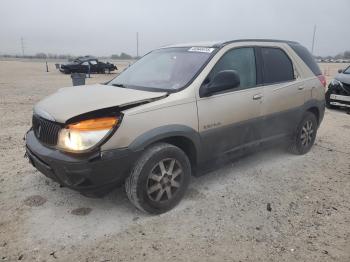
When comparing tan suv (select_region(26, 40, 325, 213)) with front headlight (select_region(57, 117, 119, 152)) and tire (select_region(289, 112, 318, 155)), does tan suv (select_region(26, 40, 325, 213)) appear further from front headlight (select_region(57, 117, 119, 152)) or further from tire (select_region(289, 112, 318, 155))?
tire (select_region(289, 112, 318, 155))

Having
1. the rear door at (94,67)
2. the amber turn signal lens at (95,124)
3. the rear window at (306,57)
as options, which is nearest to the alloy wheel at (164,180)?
the amber turn signal lens at (95,124)

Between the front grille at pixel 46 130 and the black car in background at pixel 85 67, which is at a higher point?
the front grille at pixel 46 130

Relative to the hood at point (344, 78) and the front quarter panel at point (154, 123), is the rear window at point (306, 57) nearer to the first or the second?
the front quarter panel at point (154, 123)

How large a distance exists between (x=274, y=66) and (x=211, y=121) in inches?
61.7

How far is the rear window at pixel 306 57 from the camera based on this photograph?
17.2 ft

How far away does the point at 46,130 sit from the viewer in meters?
3.32

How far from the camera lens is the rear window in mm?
5255

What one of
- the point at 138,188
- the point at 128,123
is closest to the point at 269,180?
the point at 138,188

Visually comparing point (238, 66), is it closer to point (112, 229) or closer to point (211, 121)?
point (211, 121)

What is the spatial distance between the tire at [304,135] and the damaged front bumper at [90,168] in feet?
10.2

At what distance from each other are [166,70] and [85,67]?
23.6m

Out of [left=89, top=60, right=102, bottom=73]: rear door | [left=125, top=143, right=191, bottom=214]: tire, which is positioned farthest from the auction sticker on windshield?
[left=89, top=60, right=102, bottom=73]: rear door

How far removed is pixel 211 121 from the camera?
3.83 m

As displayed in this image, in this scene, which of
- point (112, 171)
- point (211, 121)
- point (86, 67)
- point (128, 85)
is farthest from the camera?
point (86, 67)
